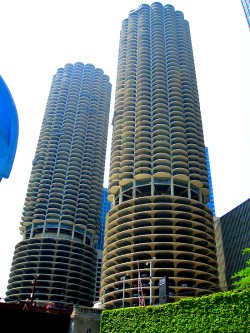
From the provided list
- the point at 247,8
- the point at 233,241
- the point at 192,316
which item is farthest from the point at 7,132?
the point at 247,8

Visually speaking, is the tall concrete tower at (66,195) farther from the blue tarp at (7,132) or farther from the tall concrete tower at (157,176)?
the blue tarp at (7,132)

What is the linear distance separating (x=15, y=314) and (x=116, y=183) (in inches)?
2504

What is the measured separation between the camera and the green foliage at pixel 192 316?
119 feet

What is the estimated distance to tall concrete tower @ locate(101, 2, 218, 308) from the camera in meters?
97.6

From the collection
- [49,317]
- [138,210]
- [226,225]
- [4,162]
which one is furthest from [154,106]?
[4,162]

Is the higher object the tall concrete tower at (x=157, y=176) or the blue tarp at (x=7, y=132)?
the tall concrete tower at (x=157, y=176)

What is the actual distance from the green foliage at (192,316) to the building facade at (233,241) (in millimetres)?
74471

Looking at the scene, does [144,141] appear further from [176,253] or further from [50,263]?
[50,263]

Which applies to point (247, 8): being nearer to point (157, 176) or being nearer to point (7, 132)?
point (157, 176)

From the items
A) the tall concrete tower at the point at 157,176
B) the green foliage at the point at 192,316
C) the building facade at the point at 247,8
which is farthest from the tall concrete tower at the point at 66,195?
the green foliage at the point at 192,316

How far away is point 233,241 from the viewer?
12562cm

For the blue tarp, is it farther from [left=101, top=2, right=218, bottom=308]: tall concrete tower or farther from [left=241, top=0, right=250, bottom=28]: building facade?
[left=241, top=0, right=250, bottom=28]: building facade

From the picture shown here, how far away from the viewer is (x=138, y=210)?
10806cm

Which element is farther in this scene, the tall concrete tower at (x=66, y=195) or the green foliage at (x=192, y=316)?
the tall concrete tower at (x=66, y=195)
